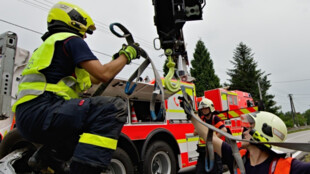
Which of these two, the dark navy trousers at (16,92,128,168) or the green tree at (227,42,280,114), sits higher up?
the green tree at (227,42,280,114)

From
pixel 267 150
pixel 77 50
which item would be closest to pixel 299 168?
pixel 267 150

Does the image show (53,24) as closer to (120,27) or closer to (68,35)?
(68,35)

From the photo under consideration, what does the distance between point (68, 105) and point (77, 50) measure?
1.32ft

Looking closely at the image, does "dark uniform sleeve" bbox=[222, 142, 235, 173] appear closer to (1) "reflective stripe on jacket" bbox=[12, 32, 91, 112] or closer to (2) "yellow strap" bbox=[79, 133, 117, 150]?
(2) "yellow strap" bbox=[79, 133, 117, 150]

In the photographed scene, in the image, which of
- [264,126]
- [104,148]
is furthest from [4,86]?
[264,126]

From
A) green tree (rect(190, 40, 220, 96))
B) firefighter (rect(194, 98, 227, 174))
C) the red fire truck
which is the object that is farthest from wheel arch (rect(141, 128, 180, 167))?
green tree (rect(190, 40, 220, 96))

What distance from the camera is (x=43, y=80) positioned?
1682mm

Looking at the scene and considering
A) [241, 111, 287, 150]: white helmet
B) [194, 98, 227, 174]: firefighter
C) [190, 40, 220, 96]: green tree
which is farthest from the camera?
[190, 40, 220, 96]: green tree

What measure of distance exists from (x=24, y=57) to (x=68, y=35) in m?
3.16

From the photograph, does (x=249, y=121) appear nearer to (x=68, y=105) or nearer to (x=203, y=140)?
(x=68, y=105)

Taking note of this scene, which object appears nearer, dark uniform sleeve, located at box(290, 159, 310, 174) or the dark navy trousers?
the dark navy trousers

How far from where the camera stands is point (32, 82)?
1681mm

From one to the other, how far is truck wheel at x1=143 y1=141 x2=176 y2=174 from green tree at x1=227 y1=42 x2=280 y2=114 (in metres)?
37.1

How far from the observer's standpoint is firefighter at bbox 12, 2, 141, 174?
1.51m
